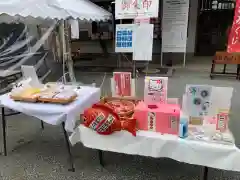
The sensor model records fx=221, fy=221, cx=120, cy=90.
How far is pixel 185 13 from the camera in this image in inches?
227

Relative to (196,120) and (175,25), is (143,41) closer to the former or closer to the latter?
(175,25)

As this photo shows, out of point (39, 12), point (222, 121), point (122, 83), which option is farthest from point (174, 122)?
point (39, 12)

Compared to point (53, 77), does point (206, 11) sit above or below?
above

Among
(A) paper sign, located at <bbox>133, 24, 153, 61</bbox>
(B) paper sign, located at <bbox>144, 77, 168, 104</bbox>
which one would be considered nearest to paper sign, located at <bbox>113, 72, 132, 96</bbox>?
(B) paper sign, located at <bbox>144, 77, 168, 104</bbox>

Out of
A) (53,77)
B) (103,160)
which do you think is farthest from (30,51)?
(103,160)

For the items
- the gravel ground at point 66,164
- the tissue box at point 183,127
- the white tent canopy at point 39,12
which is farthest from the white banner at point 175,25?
the tissue box at point 183,127

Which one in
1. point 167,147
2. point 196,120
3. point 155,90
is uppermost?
point 155,90

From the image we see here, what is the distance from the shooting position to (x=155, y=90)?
180 centimetres

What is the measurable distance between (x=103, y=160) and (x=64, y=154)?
444 millimetres

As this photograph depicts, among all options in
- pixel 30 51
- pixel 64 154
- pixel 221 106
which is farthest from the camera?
pixel 30 51

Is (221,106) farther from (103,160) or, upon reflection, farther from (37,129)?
(37,129)

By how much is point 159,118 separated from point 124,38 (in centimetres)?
302

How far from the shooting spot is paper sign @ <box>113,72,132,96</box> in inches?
77.9

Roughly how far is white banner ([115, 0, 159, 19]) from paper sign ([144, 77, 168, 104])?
8.47 ft
